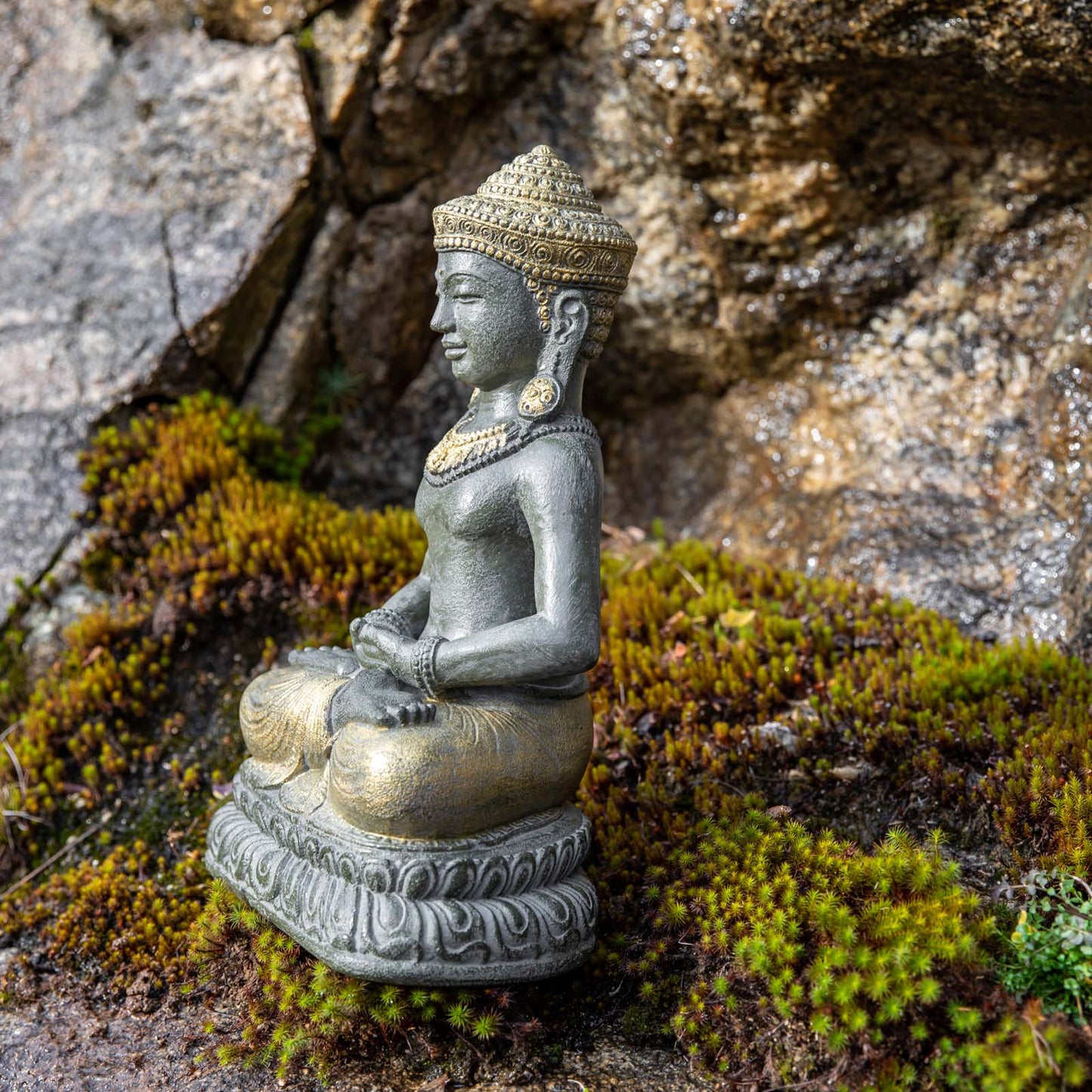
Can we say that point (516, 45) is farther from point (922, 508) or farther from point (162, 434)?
point (922, 508)

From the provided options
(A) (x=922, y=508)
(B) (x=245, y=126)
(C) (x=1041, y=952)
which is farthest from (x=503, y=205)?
(B) (x=245, y=126)

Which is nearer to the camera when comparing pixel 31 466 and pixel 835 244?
pixel 31 466

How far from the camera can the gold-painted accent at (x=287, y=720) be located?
3.77m

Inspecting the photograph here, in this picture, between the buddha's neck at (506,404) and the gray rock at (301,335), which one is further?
the gray rock at (301,335)

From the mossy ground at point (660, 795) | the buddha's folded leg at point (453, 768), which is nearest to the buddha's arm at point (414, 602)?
the buddha's folded leg at point (453, 768)

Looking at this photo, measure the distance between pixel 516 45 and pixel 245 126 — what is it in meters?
1.70

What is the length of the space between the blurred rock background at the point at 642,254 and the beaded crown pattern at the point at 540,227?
271cm

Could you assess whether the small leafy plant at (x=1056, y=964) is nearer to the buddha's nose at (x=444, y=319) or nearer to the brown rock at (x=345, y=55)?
the buddha's nose at (x=444, y=319)

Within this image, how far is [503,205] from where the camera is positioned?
11.6 ft

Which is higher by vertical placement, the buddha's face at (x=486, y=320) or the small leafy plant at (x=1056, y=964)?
the buddha's face at (x=486, y=320)

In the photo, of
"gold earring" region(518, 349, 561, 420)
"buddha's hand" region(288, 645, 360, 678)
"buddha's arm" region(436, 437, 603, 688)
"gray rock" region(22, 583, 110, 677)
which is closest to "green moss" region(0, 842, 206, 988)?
"buddha's hand" region(288, 645, 360, 678)

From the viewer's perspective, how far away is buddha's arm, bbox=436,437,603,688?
11.1ft

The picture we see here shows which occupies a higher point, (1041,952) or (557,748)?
(557,748)

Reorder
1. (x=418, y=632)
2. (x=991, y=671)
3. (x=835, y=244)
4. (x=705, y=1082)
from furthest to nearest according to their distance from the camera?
(x=835, y=244) → (x=991, y=671) → (x=418, y=632) → (x=705, y=1082)
